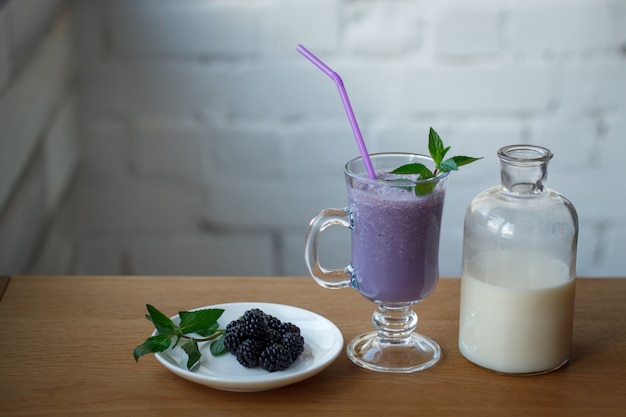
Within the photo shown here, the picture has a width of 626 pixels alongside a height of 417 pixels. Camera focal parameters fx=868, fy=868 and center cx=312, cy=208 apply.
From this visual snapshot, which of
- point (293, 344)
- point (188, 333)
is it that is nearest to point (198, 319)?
point (188, 333)

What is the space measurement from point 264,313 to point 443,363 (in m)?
0.20

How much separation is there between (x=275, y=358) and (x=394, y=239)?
0.17m

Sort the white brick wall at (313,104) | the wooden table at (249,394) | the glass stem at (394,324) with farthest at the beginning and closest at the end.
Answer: the white brick wall at (313,104), the glass stem at (394,324), the wooden table at (249,394)

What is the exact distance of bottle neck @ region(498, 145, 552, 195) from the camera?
2.86ft

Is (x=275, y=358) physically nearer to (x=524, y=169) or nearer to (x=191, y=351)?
(x=191, y=351)

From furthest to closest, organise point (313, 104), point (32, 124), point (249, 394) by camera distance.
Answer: point (313, 104)
point (32, 124)
point (249, 394)

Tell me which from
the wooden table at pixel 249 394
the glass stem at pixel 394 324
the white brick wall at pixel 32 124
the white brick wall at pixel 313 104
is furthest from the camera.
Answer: the white brick wall at pixel 313 104

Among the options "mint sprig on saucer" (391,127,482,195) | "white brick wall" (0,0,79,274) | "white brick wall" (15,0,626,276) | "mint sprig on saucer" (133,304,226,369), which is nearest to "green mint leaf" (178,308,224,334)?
"mint sprig on saucer" (133,304,226,369)

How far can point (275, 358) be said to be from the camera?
2.85ft

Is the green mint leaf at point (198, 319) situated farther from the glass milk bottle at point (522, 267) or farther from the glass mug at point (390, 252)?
the glass milk bottle at point (522, 267)

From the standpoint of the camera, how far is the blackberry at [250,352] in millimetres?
878

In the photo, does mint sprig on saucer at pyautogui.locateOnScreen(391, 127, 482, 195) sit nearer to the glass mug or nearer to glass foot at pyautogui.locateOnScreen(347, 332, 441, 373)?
the glass mug

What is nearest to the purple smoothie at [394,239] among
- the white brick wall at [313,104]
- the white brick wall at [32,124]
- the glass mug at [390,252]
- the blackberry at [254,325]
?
the glass mug at [390,252]

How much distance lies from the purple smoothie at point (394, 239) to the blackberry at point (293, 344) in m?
0.09
